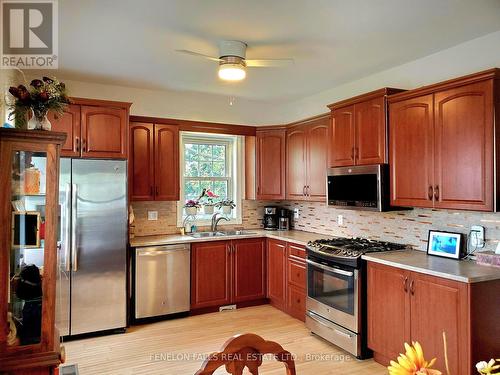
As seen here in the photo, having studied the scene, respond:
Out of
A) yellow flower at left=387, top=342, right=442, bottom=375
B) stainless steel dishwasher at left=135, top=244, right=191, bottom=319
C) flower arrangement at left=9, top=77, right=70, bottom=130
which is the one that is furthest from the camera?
stainless steel dishwasher at left=135, top=244, right=191, bottom=319

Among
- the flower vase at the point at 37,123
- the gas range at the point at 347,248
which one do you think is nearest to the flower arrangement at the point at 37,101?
the flower vase at the point at 37,123

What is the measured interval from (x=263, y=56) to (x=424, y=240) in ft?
7.43

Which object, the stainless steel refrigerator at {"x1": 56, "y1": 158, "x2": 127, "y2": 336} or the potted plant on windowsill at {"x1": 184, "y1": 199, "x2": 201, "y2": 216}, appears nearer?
the stainless steel refrigerator at {"x1": 56, "y1": 158, "x2": 127, "y2": 336}

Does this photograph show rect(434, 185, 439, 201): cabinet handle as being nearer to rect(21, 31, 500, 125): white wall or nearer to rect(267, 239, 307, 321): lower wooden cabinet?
rect(21, 31, 500, 125): white wall

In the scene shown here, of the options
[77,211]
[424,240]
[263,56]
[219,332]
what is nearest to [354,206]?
[424,240]

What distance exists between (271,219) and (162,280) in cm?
179

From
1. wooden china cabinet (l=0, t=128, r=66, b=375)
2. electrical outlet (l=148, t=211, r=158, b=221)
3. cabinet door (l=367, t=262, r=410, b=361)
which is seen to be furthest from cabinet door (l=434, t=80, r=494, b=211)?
electrical outlet (l=148, t=211, r=158, b=221)

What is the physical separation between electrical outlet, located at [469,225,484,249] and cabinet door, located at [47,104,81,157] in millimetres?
3657

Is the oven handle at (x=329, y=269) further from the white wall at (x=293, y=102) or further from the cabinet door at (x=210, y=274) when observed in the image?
the white wall at (x=293, y=102)

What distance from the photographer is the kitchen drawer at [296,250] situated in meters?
3.91

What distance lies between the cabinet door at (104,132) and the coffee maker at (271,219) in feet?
7.26

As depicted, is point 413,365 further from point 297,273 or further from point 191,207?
point 191,207

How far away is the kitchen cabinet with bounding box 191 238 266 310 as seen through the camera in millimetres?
4188

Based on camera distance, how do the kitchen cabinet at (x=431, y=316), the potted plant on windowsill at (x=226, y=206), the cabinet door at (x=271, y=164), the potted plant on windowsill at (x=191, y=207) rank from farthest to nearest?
the potted plant on windowsill at (x=226, y=206)
the cabinet door at (x=271, y=164)
the potted plant on windowsill at (x=191, y=207)
the kitchen cabinet at (x=431, y=316)
